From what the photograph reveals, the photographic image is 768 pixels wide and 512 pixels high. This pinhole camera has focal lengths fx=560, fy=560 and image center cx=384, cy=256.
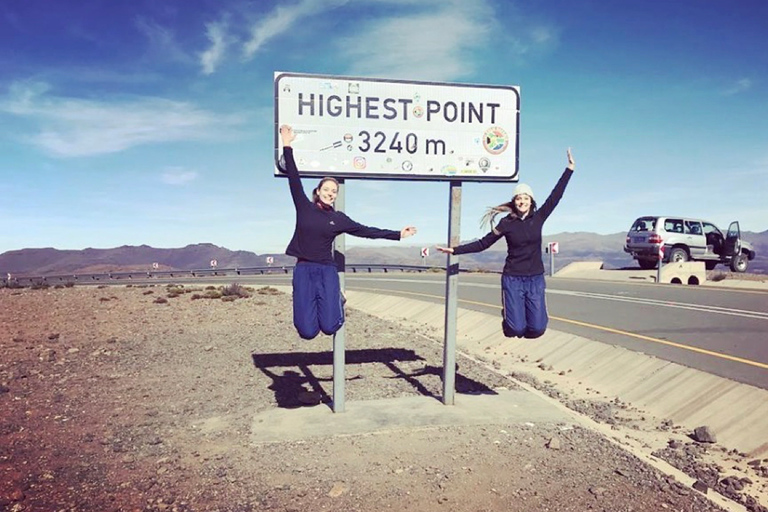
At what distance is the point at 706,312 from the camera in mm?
13273

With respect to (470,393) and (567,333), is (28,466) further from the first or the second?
(567,333)

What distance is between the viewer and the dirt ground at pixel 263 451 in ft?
14.0

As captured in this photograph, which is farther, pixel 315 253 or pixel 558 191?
pixel 558 191

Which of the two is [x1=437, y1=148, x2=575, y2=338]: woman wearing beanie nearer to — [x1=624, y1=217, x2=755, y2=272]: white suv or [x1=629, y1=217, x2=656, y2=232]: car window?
[x1=624, y1=217, x2=755, y2=272]: white suv

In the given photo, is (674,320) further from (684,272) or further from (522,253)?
(684,272)

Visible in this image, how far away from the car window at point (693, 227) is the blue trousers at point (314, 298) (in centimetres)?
2534

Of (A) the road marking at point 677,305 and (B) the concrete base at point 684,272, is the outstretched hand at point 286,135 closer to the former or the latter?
(A) the road marking at point 677,305

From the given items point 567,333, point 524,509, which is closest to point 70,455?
point 524,509

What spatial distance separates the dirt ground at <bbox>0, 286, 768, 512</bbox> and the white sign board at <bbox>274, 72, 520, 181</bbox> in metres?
2.91

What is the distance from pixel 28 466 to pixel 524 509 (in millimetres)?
4246

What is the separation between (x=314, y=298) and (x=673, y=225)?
2478 cm

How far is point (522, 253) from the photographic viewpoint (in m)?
6.10

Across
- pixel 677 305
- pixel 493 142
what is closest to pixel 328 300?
pixel 493 142

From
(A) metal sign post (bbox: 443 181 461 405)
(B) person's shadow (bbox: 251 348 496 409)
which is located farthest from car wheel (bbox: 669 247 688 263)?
(A) metal sign post (bbox: 443 181 461 405)
